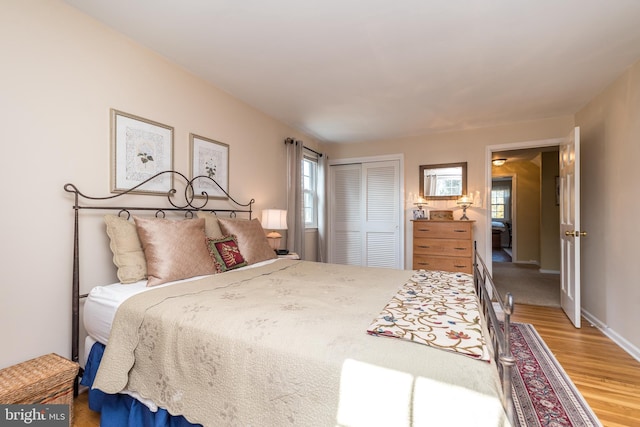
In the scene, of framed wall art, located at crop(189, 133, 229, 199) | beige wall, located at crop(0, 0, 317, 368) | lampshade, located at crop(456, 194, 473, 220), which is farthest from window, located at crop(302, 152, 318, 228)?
beige wall, located at crop(0, 0, 317, 368)

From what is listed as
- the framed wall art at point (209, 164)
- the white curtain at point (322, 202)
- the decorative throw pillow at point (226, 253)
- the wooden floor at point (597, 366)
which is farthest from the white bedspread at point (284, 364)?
the white curtain at point (322, 202)

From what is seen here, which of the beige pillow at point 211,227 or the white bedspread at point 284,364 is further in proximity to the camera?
the beige pillow at point 211,227

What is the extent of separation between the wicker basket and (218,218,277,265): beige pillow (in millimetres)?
1293

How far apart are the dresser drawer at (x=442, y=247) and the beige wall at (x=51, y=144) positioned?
344cm

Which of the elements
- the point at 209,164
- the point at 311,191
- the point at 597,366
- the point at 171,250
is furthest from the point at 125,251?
the point at 597,366

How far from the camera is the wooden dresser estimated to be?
154 inches

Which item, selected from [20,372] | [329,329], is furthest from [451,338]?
[20,372]

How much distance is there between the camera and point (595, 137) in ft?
10.5

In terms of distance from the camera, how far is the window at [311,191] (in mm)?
4841

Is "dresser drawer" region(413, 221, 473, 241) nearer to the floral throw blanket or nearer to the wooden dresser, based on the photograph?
the wooden dresser

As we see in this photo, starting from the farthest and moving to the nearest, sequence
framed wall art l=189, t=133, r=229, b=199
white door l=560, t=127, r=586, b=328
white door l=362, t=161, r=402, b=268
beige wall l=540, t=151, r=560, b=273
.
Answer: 1. beige wall l=540, t=151, r=560, b=273
2. white door l=362, t=161, r=402, b=268
3. white door l=560, t=127, r=586, b=328
4. framed wall art l=189, t=133, r=229, b=199

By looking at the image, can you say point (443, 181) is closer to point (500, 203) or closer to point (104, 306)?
point (104, 306)

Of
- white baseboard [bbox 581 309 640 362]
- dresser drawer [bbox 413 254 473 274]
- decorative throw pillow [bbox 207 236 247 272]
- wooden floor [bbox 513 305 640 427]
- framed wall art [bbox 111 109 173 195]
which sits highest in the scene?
framed wall art [bbox 111 109 173 195]

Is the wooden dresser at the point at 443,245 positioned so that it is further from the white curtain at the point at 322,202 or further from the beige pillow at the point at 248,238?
the beige pillow at the point at 248,238
